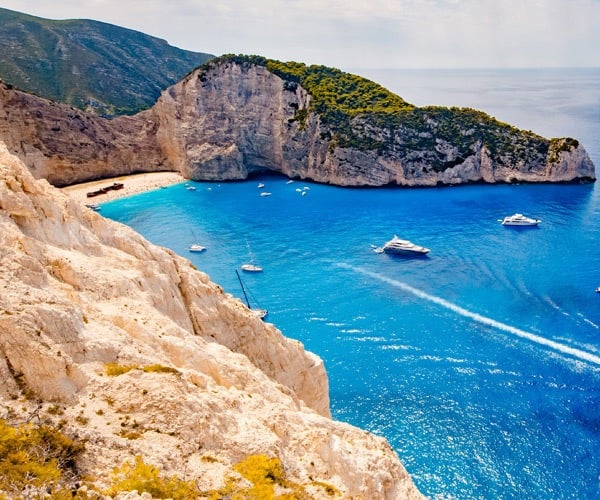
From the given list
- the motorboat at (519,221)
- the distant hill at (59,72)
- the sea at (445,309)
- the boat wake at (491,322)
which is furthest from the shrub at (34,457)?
the distant hill at (59,72)

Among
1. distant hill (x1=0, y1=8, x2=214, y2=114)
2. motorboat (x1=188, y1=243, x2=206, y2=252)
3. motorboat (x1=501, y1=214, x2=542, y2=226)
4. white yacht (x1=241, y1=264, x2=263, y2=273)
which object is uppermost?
distant hill (x1=0, y1=8, x2=214, y2=114)

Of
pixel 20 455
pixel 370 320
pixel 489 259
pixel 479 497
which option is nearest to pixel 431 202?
pixel 489 259

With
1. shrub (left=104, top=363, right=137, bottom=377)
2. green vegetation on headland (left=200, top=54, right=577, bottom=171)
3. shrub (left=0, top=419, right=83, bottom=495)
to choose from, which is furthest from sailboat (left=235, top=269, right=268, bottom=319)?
green vegetation on headland (left=200, top=54, right=577, bottom=171)

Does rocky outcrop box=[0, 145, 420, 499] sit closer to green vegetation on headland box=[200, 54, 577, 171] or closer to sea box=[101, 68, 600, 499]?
sea box=[101, 68, 600, 499]

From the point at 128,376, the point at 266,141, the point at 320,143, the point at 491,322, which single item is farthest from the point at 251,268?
the point at 266,141

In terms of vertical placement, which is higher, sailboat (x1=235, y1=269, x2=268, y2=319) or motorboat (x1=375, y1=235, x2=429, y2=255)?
motorboat (x1=375, y1=235, x2=429, y2=255)

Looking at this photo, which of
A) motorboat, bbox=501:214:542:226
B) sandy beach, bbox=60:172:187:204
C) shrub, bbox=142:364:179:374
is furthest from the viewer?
sandy beach, bbox=60:172:187:204

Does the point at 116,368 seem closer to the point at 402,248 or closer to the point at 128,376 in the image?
the point at 128,376
